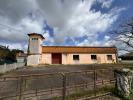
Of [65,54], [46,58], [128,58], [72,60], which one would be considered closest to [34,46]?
[46,58]

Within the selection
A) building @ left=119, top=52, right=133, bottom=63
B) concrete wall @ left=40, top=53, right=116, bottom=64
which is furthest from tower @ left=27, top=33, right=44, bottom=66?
building @ left=119, top=52, right=133, bottom=63

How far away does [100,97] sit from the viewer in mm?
8039

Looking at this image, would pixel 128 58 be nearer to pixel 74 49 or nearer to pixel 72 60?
pixel 74 49

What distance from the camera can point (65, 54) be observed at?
34.4 metres

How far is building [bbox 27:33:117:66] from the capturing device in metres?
32.2

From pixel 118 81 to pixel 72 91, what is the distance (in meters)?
2.28

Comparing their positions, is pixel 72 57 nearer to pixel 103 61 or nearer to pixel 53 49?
pixel 53 49

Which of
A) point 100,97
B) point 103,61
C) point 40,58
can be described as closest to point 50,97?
point 100,97

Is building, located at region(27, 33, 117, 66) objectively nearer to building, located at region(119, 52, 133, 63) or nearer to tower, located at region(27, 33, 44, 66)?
tower, located at region(27, 33, 44, 66)

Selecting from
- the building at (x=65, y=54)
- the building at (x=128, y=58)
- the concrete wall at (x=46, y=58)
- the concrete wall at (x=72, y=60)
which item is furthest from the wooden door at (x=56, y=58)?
the building at (x=128, y=58)

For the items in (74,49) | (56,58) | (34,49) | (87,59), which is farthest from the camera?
(74,49)

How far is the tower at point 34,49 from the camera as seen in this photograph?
32.0 metres

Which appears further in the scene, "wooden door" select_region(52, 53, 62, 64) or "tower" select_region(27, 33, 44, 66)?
"wooden door" select_region(52, 53, 62, 64)

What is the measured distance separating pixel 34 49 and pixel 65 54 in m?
6.18
